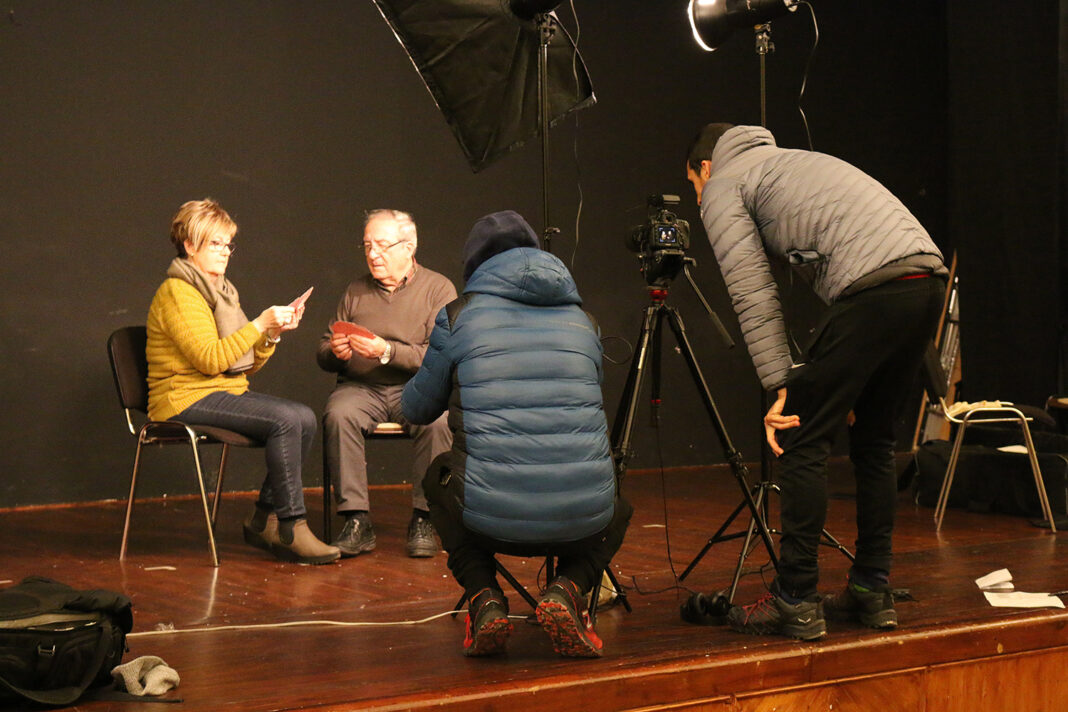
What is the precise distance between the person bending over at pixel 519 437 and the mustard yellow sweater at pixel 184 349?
1669mm

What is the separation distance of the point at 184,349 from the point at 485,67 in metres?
1.56

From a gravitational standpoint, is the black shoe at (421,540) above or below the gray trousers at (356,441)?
below

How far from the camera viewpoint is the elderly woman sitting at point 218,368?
4039mm

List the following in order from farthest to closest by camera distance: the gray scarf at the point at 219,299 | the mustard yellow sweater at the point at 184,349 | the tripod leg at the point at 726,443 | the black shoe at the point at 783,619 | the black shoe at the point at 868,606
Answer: the gray scarf at the point at 219,299 → the mustard yellow sweater at the point at 184,349 → the tripod leg at the point at 726,443 → the black shoe at the point at 868,606 → the black shoe at the point at 783,619

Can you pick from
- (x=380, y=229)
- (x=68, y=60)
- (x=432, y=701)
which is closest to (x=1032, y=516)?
(x=380, y=229)

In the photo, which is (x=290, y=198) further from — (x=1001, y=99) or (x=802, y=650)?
(x=802, y=650)

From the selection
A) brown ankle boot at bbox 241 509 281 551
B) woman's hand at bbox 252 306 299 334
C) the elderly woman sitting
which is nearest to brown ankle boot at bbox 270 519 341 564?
the elderly woman sitting

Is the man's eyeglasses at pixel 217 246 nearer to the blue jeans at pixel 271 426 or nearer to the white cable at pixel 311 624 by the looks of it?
the blue jeans at pixel 271 426

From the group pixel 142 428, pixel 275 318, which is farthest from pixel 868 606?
pixel 142 428

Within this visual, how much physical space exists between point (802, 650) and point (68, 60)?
4638 millimetres

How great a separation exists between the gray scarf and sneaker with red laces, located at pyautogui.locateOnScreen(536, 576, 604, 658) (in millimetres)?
2073

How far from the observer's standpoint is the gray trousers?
4191mm

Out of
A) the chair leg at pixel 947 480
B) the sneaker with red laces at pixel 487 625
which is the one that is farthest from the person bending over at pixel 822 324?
the chair leg at pixel 947 480

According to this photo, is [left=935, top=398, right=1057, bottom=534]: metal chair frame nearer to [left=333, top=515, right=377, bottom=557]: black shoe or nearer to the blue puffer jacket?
[left=333, top=515, right=377, bottom=557]: black shoe
